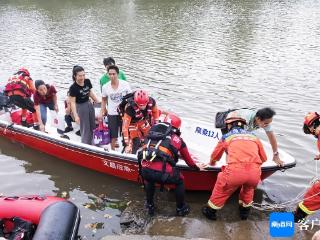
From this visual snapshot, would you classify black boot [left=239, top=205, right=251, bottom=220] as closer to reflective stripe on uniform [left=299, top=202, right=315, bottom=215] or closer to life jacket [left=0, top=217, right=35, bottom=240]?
reflective stripe on uniform [left=299, top=202, right=315, bottom=215]

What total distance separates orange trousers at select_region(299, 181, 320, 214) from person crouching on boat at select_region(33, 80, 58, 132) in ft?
17.0

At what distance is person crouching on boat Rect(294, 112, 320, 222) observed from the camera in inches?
190

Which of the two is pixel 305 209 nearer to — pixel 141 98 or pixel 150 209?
pixel 150 209

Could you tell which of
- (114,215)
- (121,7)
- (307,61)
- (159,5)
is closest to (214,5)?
(159,5)

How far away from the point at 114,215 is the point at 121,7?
102ft

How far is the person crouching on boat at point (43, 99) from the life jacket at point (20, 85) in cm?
45

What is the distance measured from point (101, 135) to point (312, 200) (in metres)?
4.09

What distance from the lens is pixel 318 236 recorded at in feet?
11.8

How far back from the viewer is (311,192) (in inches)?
198

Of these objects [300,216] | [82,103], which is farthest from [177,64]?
[300,216]

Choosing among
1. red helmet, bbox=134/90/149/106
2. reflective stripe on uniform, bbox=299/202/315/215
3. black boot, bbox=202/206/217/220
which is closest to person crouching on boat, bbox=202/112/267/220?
black boot, bbox=202/206/217/220

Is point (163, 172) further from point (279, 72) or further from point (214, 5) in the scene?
point (214, 5)

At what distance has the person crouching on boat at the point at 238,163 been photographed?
4855 millimetres

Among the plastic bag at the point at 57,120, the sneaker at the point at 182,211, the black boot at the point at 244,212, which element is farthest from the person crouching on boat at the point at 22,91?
the black boot at the point at 244,212
